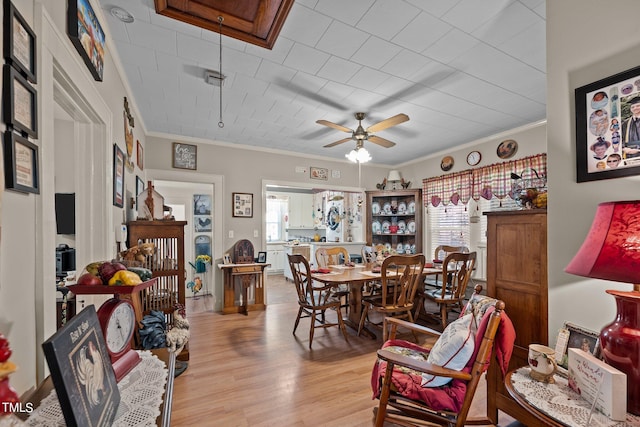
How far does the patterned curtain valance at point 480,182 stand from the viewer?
3725 mm

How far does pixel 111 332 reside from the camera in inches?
35.7

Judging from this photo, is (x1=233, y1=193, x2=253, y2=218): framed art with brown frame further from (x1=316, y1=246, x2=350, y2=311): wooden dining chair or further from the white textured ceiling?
(x1=316, y1=246, x2=350, y2=311): wooden dining chair

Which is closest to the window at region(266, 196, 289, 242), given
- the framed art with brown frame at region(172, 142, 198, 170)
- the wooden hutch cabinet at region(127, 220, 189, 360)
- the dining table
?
the framed art with brown frame at region(172, 142, 198, 170)

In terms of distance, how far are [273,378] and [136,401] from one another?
5.83ft

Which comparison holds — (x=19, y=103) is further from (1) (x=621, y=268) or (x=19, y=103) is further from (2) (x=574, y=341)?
(2) (x=574, y=341)

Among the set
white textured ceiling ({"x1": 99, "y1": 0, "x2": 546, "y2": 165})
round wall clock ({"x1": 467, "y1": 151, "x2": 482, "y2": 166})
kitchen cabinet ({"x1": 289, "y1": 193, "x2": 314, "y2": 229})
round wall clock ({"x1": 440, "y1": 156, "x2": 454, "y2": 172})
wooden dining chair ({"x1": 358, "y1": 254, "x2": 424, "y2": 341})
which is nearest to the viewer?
white textured ceiling ({"x1": 99, "y1": 0, "x2": 546, "y2": 165})

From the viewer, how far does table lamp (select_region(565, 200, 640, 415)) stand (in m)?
0.93

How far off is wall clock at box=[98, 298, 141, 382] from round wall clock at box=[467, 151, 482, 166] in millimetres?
4811

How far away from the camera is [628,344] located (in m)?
0.99

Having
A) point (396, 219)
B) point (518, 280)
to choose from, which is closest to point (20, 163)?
point (518, 280)

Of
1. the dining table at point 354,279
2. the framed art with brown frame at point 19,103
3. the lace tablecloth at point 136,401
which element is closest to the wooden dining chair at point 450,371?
the lace tablecloth at point 136,401

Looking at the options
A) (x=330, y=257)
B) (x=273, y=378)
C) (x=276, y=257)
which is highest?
(x=330, y=257)

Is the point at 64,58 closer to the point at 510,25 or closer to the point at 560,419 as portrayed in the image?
the point at 560,419

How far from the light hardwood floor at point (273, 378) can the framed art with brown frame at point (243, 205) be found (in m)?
1.68
